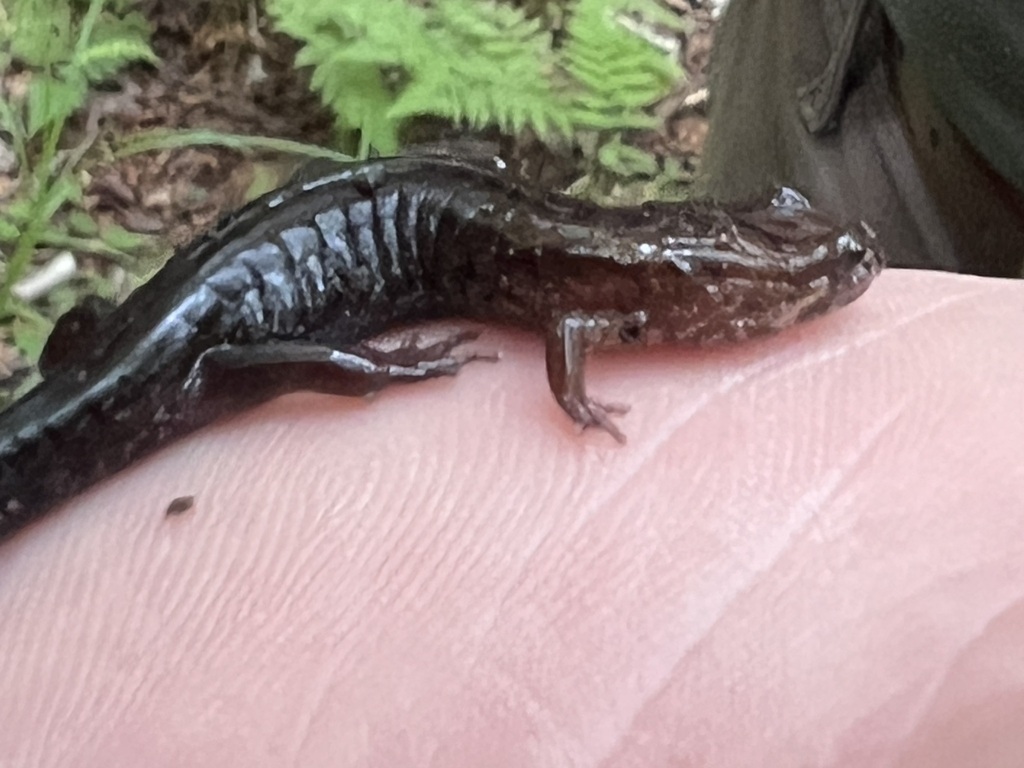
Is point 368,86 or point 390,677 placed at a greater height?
point 368,86

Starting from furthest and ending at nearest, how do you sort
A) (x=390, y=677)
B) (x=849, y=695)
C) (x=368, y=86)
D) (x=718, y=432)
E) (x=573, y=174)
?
1. (x=573, y=174)
2. (x=368, y=86)
3. (x=718, y=432)
4. (x=390, y=677)
5. (x=849, y=695)

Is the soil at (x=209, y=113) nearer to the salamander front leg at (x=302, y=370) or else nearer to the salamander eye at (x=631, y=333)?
the salamander front leg at (x=302, y=370)

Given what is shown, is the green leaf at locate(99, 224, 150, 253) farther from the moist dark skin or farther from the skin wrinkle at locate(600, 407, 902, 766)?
the skin wrinkle at locate(600, 407, 902, 766)

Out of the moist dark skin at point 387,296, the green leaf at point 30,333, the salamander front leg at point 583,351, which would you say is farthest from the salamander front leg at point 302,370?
the green leaf at point 30,333

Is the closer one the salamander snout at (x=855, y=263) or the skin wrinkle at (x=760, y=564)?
the skin wrinkle at (x=760, y=564)

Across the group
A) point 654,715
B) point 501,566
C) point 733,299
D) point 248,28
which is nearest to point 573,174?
point 248,28

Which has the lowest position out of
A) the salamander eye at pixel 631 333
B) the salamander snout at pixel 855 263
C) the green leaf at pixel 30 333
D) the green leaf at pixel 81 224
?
the green leaf at pixel 30 333

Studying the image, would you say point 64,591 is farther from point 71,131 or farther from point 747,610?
point 71,131
